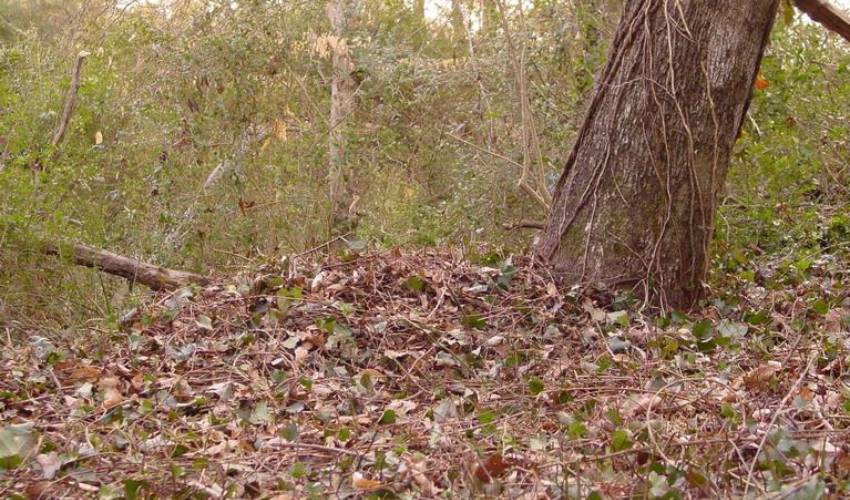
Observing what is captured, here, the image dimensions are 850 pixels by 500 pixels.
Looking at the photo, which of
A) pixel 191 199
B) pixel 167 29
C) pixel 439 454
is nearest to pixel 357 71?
pixel 167 29

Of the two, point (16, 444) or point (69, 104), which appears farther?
point (69, 104)

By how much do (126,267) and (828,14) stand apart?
443 centimetres

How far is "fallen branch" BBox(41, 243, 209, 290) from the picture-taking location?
19.4 feet

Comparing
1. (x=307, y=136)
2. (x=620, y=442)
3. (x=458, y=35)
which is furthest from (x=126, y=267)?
(x=458, y=35)

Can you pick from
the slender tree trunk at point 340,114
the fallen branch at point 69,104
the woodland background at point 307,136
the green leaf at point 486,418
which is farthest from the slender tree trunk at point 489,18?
the green leaf at point 486,418

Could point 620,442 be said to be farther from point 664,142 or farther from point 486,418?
point 664,142

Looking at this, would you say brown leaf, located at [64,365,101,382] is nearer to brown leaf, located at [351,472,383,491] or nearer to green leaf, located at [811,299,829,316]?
brown leaf, located at [351,472,383,491]

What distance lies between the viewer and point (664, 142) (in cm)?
467

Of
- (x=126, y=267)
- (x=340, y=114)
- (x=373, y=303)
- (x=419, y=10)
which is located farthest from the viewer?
(x=419, y=10)

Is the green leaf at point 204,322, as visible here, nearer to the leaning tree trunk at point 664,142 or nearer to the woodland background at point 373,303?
the woodland background at point 373,303

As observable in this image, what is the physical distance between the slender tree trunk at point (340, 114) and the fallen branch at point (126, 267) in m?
2.85

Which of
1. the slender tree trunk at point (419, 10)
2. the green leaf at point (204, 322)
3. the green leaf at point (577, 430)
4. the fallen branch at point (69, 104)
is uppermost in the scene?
the slender tree trunk at point (419, 10)

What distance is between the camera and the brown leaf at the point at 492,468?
8.91ft

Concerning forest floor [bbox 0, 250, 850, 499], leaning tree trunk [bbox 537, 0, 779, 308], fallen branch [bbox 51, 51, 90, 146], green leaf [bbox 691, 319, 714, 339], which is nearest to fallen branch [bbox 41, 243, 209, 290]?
fallen branch [bbox 51, 51, 90, 146]
